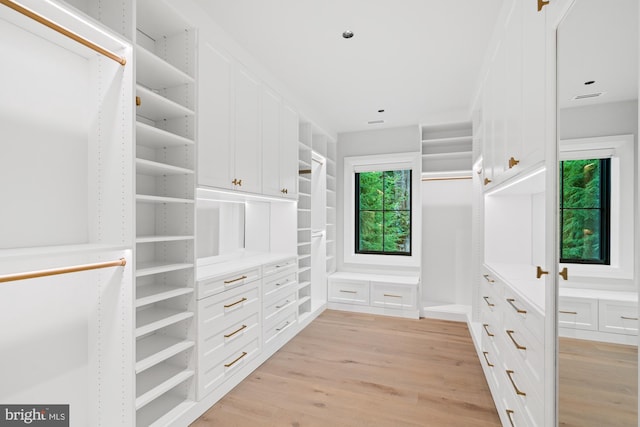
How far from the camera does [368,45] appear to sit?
252cm

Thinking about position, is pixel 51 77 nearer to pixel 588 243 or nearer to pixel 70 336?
pixel 70 336

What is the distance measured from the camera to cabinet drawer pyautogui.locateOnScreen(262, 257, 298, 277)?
9.32 feet

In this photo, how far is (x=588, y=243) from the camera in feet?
3.24

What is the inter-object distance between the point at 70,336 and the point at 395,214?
408 cm

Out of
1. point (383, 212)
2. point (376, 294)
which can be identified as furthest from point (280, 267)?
point (383, 212)

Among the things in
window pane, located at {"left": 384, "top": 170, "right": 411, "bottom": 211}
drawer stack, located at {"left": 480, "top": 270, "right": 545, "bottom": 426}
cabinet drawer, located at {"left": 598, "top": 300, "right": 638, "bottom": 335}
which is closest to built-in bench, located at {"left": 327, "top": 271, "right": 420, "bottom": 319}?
window pane, located at {"left": 384, "top": 170, "right": 411, "bottom": 211}

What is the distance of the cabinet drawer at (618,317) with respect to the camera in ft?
2.41

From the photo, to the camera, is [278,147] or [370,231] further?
[370,231]

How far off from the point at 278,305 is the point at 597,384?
2553mm

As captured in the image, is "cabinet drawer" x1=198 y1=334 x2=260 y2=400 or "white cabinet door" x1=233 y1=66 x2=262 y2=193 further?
"white cabinet door" x1=233 y1=66 x2=262 y2=193

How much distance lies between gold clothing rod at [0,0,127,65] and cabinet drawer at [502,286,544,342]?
88.9 inches

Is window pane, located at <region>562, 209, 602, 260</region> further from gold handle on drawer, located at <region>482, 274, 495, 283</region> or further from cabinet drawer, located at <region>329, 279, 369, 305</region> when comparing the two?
cabinet drawer, located at <region>329, 279, 369, 305</region>

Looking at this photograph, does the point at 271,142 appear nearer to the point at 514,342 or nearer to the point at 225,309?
the point at 225,309

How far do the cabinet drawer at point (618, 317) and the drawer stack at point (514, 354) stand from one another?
45 cm
